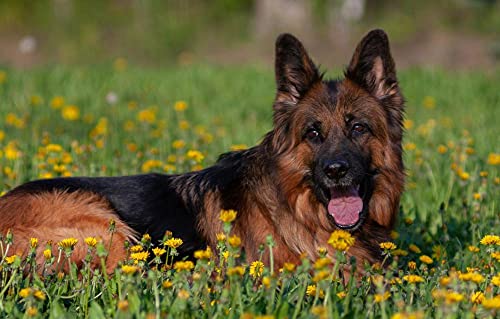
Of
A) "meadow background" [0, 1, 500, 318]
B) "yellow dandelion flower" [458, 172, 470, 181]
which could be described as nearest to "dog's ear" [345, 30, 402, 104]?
"meadow background" [0, 1, 500, 318]

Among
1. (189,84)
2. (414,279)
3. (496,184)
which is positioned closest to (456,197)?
(496,184)

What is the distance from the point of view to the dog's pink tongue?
4215mm

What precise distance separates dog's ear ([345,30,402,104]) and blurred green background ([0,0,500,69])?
40.0 feet

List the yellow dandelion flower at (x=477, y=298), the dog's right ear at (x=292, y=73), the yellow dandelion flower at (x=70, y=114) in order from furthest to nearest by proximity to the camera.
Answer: the yellow dandelion flower at (x=70, y=114)
the dog's right ear at (x=292, y=73)
the yellow dandelion flower at (x=477, y=298)

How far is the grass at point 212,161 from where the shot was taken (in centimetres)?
287

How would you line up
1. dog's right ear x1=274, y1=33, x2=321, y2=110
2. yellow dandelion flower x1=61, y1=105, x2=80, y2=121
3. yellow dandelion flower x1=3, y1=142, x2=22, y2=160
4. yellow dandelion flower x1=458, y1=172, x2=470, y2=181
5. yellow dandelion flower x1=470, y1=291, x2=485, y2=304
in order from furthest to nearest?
yellow dandelion flower x1=61, y1=105, x2=80, y2=121 → yellow dandelion flower x1=3, y1=142, x2=22, y2=160 → yellow dandelion flower x1=458, y1=172, x2=470, y2=181 → dog's right ear x1=274, y1=33, x2=321, y2=110 → yellow dandelion flower x1=470, y1=291, x2=485, y2=304

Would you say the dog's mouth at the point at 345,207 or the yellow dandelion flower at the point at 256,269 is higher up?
Answer: the dog's mouth at the point at 345,207

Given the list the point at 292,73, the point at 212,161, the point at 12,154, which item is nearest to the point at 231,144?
the point at 212,161

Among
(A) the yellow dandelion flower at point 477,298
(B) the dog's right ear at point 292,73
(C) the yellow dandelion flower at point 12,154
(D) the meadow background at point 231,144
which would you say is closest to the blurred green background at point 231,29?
(D) the meadow background at point 231,144

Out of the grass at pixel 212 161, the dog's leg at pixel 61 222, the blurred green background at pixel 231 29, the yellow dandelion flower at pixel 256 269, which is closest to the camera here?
the grass at pixel 212 161

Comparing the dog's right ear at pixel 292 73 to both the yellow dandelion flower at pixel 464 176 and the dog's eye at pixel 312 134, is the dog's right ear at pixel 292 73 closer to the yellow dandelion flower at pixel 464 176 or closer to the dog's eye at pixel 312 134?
the dog's eye at pixel 312 134

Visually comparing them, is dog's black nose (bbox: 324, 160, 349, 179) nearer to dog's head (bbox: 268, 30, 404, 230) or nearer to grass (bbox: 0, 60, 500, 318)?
dog's head (bbox: 268, 30, 404, 230)

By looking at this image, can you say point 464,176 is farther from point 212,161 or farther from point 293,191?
point 212,161

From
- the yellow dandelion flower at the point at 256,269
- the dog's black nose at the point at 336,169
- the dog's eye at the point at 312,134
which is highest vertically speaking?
the dog's eye at the point at 312,134
